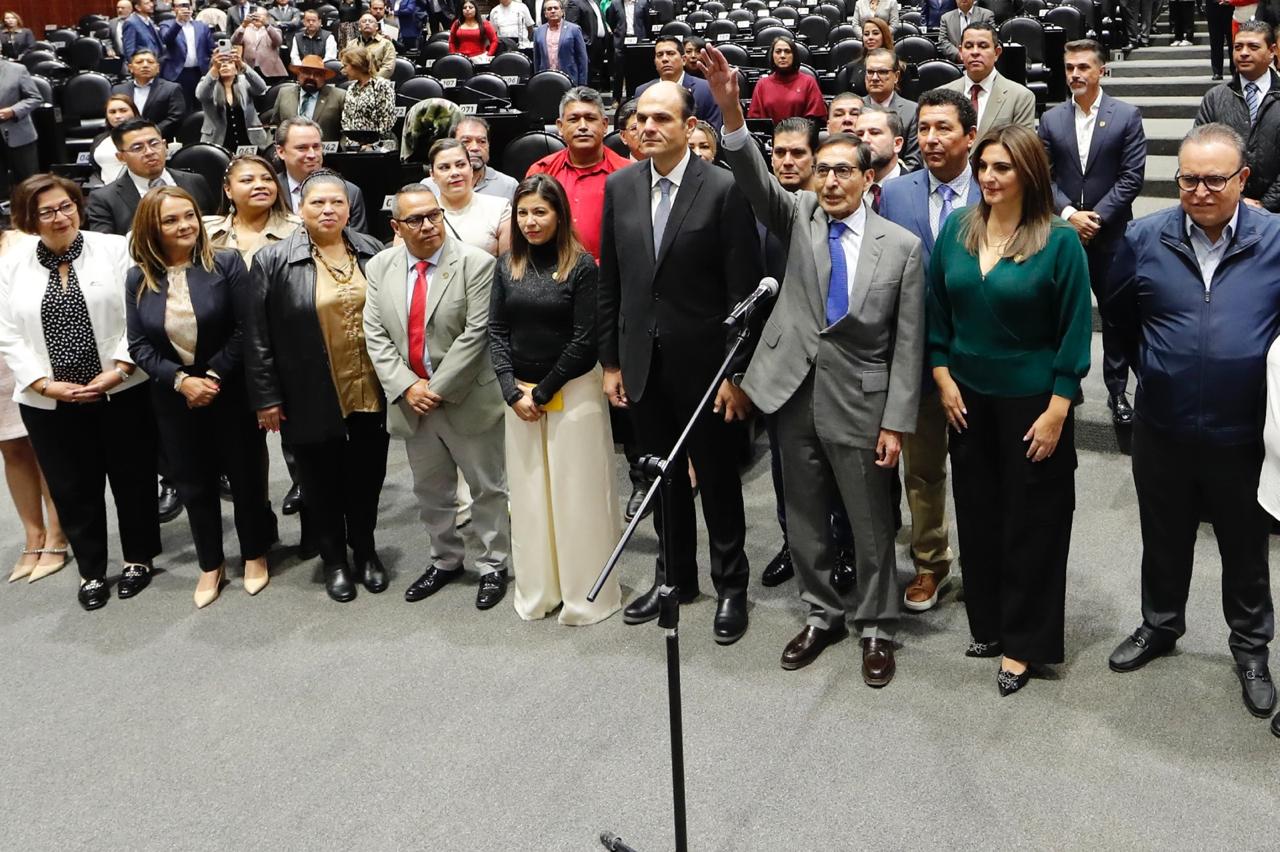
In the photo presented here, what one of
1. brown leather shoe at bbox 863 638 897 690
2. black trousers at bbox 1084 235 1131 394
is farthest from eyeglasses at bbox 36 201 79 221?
black trousers at bbox 1084 235 1131 394

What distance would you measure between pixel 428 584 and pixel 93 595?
121 centimetres

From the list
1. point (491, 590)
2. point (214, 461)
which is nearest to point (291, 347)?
point (214, 461)

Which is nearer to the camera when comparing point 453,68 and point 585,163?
point 585,163

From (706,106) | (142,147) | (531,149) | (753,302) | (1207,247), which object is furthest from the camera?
(706,106)

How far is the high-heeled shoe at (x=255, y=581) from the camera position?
4297 millimetres

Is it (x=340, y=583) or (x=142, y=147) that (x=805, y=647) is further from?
(x=142, y=147)

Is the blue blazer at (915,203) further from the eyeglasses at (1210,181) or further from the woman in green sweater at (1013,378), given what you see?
the eyeglasses at (1210,181)

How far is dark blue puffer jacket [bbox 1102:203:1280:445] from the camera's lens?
9.71ft

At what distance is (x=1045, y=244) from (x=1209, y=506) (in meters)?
0.83

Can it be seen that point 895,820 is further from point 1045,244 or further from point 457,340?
point 457,340

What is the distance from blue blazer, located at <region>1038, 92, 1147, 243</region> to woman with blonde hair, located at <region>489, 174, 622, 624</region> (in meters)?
2.20

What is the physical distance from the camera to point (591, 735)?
3242mm

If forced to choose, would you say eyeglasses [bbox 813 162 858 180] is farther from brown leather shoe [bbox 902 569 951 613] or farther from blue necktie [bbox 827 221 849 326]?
brown leather shoe [bbox 902 569 951 613]

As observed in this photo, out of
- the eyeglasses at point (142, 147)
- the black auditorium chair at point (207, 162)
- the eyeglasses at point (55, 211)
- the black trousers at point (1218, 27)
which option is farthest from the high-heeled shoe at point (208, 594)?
the black trousers at point (1218, 27)
